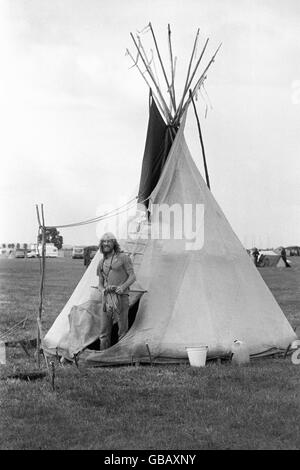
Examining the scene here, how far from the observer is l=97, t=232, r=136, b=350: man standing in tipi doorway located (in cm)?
782

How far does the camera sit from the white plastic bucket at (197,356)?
7.42 metres

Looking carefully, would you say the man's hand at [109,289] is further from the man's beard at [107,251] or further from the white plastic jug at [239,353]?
the white plastic jug at [239,353]

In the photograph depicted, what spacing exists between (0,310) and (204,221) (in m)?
6.99

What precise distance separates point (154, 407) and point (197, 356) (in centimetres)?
165

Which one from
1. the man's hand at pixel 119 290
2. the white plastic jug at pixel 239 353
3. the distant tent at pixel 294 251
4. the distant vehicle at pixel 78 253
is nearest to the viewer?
the white plastic jug at pixel 239 353

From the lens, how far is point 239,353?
7.61 meters

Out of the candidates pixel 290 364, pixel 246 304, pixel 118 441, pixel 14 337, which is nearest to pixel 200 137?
pixel 246 304

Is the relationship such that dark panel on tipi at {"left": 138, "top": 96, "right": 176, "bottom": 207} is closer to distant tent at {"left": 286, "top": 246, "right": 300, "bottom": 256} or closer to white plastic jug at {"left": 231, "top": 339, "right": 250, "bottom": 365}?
white plastic jug at {"left": 231, "top": 339, "right": 250, "bottom": 365}

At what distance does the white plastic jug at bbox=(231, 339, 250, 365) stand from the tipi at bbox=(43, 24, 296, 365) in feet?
0.38

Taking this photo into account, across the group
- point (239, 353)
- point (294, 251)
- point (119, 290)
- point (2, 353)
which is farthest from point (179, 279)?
point (294, 251)

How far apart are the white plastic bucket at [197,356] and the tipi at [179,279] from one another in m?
0.18

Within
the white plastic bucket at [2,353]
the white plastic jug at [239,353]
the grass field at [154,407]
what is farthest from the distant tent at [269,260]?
the white plastic jug at [239,353]
